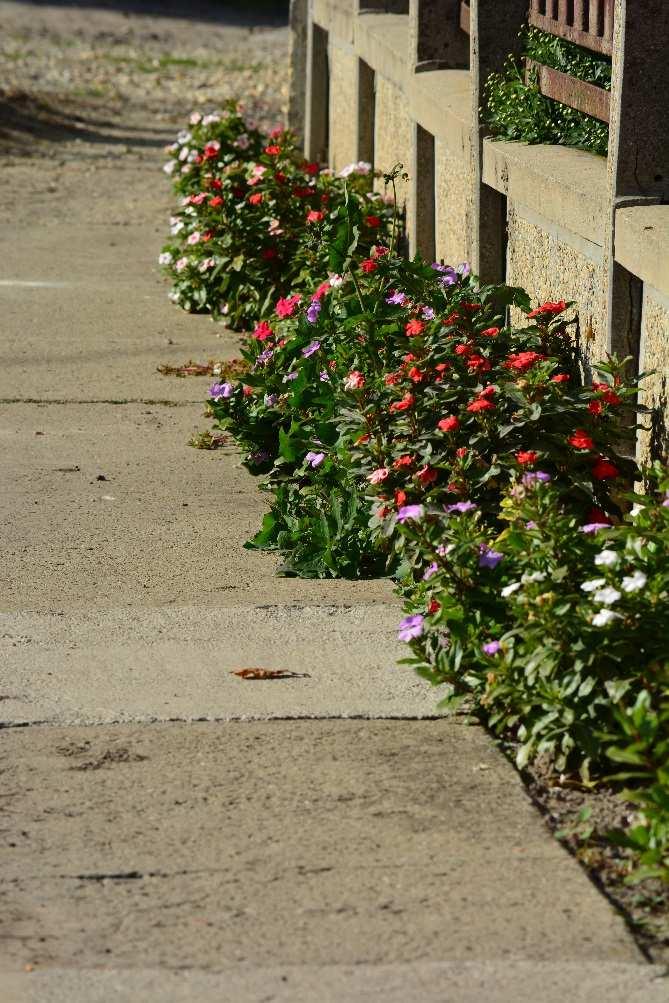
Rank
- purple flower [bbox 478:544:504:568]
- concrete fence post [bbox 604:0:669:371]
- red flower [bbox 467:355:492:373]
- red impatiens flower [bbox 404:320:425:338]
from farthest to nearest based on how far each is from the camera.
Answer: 1. red impatiens flower [bbox 404:320:425:338]
2. red flower [bbox 467:355:492:373]
3. concrete fence post [bbox 604:0:669:371]
4. purple flower [bbox 478:544:504:568]

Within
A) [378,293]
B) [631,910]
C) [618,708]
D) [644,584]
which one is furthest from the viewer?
[378,293]

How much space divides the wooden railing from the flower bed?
0.92m

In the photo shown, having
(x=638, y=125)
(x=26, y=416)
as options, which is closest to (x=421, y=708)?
(x=638, y=125)

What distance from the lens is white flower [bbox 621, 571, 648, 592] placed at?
11.3 ft

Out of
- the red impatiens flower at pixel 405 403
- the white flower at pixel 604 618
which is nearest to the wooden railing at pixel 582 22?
the red impatiens flower at pixel 405 403

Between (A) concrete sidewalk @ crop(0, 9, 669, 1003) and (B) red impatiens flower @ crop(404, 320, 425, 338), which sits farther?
(B) red impatiens flower @ crop(404, 320, 425, 338)

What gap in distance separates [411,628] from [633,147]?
1.81 m

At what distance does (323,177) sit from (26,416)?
3.09m

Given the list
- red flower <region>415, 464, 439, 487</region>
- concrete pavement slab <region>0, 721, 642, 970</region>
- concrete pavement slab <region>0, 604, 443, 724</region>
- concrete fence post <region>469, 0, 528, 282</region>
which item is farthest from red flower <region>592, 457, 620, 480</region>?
concrete fence post <region>469, 0, 528, 282</region>

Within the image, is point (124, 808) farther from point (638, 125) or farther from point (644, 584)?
point (638, 125)

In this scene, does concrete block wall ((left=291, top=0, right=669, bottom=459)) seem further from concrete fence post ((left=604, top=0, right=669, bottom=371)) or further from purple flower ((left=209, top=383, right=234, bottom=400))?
purple flower ((left=209, top=383, right=234, bottom=400))

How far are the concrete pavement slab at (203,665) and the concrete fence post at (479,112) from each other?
2.38 meters

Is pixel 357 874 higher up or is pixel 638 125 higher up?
pixel 638 125

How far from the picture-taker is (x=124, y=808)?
11.4 feet
